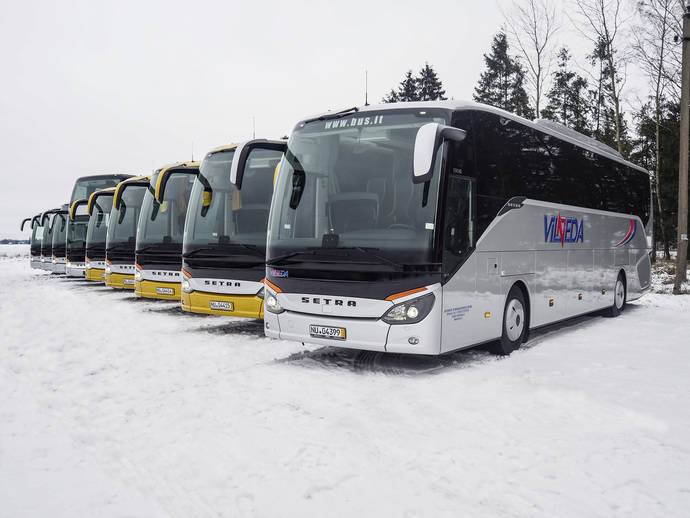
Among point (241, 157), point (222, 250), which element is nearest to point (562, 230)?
point (241, 157)

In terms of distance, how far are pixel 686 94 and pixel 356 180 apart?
15504mm

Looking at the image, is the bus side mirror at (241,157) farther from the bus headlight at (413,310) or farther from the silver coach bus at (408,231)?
the bus headlight at (413,310)

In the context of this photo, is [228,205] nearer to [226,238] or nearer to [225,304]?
[226,238]

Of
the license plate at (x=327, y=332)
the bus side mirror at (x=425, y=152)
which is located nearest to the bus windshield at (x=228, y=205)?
the license plate at (x=327, y=332)

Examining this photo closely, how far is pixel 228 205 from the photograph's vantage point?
11.7m

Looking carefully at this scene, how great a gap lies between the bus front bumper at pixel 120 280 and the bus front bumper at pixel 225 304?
22.6 ft

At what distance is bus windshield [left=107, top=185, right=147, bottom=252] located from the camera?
18.1 m

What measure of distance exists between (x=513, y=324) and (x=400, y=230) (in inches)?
115

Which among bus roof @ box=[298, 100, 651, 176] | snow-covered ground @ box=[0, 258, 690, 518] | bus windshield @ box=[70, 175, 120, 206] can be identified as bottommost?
snow-covered ground @ box=[0, 258, 690, 518]

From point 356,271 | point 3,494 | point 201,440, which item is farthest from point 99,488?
point 356,271

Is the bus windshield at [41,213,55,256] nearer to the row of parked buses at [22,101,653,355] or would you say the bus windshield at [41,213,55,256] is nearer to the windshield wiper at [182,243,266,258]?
the row of parked buses at [22,101,653,355]

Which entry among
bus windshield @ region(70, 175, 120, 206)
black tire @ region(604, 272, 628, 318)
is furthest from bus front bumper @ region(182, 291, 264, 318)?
bus windshield @ region(70, 175, 120, 206)

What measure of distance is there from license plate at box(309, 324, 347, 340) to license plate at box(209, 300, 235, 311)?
3324mm

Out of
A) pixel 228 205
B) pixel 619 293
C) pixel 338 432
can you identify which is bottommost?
pixel 338 432
